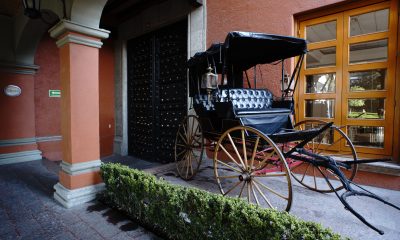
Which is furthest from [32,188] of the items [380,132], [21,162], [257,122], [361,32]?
[361,32]

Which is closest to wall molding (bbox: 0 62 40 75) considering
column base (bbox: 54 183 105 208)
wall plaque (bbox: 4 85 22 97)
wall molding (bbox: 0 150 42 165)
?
wall plaque (bbox: 4 85 22 97)

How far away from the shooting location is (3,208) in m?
3.84

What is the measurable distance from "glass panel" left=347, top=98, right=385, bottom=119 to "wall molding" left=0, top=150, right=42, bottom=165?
8.43 metres

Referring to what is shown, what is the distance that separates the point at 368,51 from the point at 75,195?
19.2 feet

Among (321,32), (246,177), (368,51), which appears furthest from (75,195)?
(368,51)

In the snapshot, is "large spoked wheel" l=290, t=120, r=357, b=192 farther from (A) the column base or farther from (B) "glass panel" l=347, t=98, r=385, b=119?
(A) the column base

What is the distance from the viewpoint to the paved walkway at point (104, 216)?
9.03 feet

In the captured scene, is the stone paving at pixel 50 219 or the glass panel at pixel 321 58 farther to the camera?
the glass panel at pixel 321 58

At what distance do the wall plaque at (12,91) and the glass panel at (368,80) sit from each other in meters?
8.59

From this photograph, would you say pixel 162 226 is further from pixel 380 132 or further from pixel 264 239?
pixel 380 132

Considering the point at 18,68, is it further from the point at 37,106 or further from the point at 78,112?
the point at 78,112

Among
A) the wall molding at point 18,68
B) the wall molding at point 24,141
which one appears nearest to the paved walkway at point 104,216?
the wall molding at point 24,141

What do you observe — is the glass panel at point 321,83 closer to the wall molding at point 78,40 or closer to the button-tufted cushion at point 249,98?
the button-tufted cushion at point 249,98

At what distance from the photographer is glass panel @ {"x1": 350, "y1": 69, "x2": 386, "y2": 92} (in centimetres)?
403
